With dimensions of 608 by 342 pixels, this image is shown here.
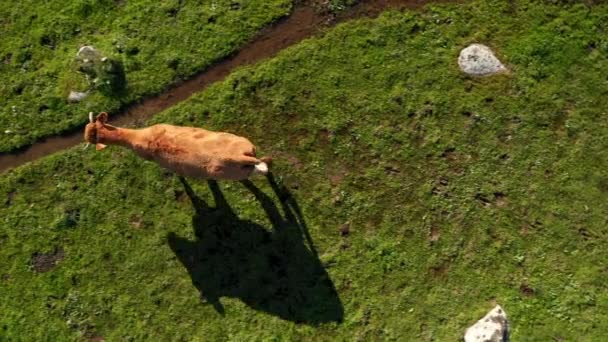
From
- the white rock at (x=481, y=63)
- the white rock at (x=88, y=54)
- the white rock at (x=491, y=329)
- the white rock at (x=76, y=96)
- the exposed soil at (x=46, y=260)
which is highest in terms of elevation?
the white rock at (x=88, y=54)

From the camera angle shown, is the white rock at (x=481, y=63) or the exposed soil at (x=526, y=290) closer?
the exposed soil at (x=526, y=290)

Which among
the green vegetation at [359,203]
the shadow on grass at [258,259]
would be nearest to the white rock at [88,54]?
the green vegetation at [359,203]

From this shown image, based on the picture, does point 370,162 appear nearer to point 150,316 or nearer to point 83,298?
point 150,316

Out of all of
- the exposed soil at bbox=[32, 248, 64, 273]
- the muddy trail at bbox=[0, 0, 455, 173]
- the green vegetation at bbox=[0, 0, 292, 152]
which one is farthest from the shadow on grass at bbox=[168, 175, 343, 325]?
the green vegetation at bbox=[0, 0, 292, 152]

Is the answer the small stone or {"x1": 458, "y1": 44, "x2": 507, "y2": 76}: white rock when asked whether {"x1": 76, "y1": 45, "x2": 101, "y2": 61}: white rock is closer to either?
the small stone

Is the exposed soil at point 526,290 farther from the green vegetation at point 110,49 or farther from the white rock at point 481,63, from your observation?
the green vegetation at point 110,49

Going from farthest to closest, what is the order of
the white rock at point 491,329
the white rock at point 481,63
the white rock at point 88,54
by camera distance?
the white rock at point 88,54
the white rock at point 481,63
the white rock at point 491,329

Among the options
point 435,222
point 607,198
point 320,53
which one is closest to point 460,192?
point 435,222
